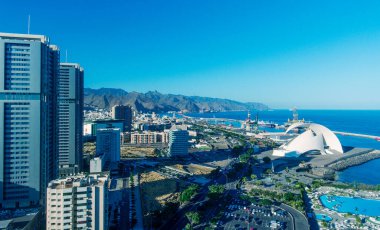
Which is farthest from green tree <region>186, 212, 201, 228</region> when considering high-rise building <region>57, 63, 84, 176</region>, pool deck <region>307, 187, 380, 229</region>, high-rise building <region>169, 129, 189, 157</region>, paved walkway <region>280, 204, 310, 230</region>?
high-rise building <region>169, 129, 189, 157</region>

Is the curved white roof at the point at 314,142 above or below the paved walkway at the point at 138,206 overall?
above

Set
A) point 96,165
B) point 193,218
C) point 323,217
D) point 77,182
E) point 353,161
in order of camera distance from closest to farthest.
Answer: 1. point 77,182
2. point 193,218
3. point 323,217
4. point 96,165
5. point 353,161

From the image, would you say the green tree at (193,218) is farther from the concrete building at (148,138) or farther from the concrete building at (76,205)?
the concrete building at (148,138)

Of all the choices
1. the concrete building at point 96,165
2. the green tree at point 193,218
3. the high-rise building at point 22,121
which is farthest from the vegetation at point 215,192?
the high-rise building at point 22,121

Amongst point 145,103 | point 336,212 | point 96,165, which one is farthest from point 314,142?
point 145,103

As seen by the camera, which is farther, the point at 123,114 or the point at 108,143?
the point at 123,114

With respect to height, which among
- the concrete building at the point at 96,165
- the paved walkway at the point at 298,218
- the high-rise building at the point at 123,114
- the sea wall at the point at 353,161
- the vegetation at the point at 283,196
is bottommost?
the paved walkway at the point at 298,218

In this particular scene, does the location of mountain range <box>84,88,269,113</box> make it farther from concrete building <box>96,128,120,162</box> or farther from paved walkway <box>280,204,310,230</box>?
paved walkway <box>280,204,310,230</box>

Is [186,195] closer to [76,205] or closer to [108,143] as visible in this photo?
[76,205]
